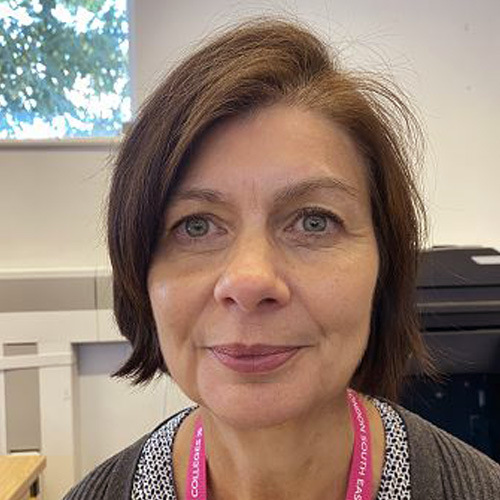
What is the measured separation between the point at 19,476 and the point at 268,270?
3.34ft

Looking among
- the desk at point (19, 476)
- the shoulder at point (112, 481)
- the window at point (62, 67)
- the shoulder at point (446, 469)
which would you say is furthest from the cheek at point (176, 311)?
the window at point (62, 67)

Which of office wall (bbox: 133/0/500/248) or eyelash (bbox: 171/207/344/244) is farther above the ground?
office wall (bbox: 133/0/500/248)

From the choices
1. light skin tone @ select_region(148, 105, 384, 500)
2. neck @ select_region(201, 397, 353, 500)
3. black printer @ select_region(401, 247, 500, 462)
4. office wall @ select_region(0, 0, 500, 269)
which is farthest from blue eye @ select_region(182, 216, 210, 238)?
office wall @ select_region(0, 0, 500, 269)

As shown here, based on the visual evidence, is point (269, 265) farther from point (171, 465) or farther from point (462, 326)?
point (462, 326)

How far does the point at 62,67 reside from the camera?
2057 mm

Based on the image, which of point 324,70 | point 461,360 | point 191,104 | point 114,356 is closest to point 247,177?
point 191,104

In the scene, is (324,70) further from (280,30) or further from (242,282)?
(242,282)

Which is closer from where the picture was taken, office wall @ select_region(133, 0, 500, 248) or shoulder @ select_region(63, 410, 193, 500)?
shoulder @ select_region(63, 410, 193, 500)

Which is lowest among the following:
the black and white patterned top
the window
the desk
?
the desk

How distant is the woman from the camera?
73 centimetres

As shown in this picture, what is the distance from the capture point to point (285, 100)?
79 centimetres

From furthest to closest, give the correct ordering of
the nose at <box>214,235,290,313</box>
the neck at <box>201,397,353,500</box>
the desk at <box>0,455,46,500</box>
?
the desk at <box>0,455,46,500</box> < the neck at <box>201,397,353,500</box> < the nose at <box>214,235,290,313</box>

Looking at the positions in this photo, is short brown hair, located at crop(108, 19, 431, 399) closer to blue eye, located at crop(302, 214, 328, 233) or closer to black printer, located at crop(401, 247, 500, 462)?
blue eye, located at crop(302, 214, 328, 233)

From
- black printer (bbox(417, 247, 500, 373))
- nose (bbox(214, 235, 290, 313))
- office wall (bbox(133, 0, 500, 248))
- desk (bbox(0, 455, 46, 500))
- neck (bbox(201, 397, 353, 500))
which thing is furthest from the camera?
office wall (bbox(133, 0, 500, 248))
